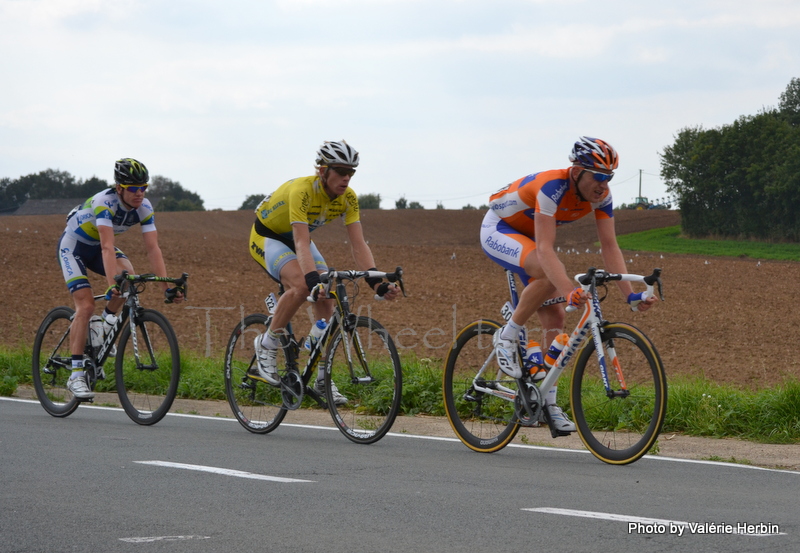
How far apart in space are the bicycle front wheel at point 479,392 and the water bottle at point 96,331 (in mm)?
3468

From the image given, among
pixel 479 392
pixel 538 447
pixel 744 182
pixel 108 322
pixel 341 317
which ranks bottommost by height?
pixel 538 447

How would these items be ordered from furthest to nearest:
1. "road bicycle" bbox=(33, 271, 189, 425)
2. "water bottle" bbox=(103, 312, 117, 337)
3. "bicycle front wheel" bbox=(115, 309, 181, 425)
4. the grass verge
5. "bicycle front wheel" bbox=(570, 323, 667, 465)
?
the grass verge < "water bottle" bbox=(103, 312, 117, 337) < "road bicycle" bbox=(33, 271, 189, 425) < "bicycle front wheel" bbox=(115, 309, 181, 425) < "bicycle front wheel" bbox=(570, 323, 667, 465)

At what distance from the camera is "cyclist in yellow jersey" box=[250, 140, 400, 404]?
772 cm

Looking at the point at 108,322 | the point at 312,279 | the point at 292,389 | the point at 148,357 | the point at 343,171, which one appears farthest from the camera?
the point at 108,322

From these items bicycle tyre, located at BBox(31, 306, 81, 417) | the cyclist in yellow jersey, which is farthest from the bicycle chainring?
bicycle tyre, located at BBox(31, 306, 81, 417)

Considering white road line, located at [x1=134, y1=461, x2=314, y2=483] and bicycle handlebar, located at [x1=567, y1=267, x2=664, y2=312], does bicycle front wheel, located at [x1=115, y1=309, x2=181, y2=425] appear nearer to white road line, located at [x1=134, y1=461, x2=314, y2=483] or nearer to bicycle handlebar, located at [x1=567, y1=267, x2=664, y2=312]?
white road line, located at [x1=134, y1=461, x2=314, y2=483]

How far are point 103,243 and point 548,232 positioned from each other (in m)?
4.11

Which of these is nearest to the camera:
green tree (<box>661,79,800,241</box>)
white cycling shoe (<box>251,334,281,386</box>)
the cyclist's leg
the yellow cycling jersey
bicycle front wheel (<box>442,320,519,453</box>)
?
bicycle front wheel (<box>442,320,519,453</box>)

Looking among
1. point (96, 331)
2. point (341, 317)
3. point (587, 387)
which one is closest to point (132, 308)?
point (96, 331)

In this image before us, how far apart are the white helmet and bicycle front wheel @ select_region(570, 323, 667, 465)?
2.20m

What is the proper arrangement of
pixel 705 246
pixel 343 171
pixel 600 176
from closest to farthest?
pixel 600 176, pixel 343 171, pixel 705 246

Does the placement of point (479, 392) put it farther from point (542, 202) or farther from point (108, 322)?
point (108, 322)

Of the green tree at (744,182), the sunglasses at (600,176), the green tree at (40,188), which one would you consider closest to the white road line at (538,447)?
the sunglasses at (600,176)

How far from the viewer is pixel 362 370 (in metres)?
7.86
